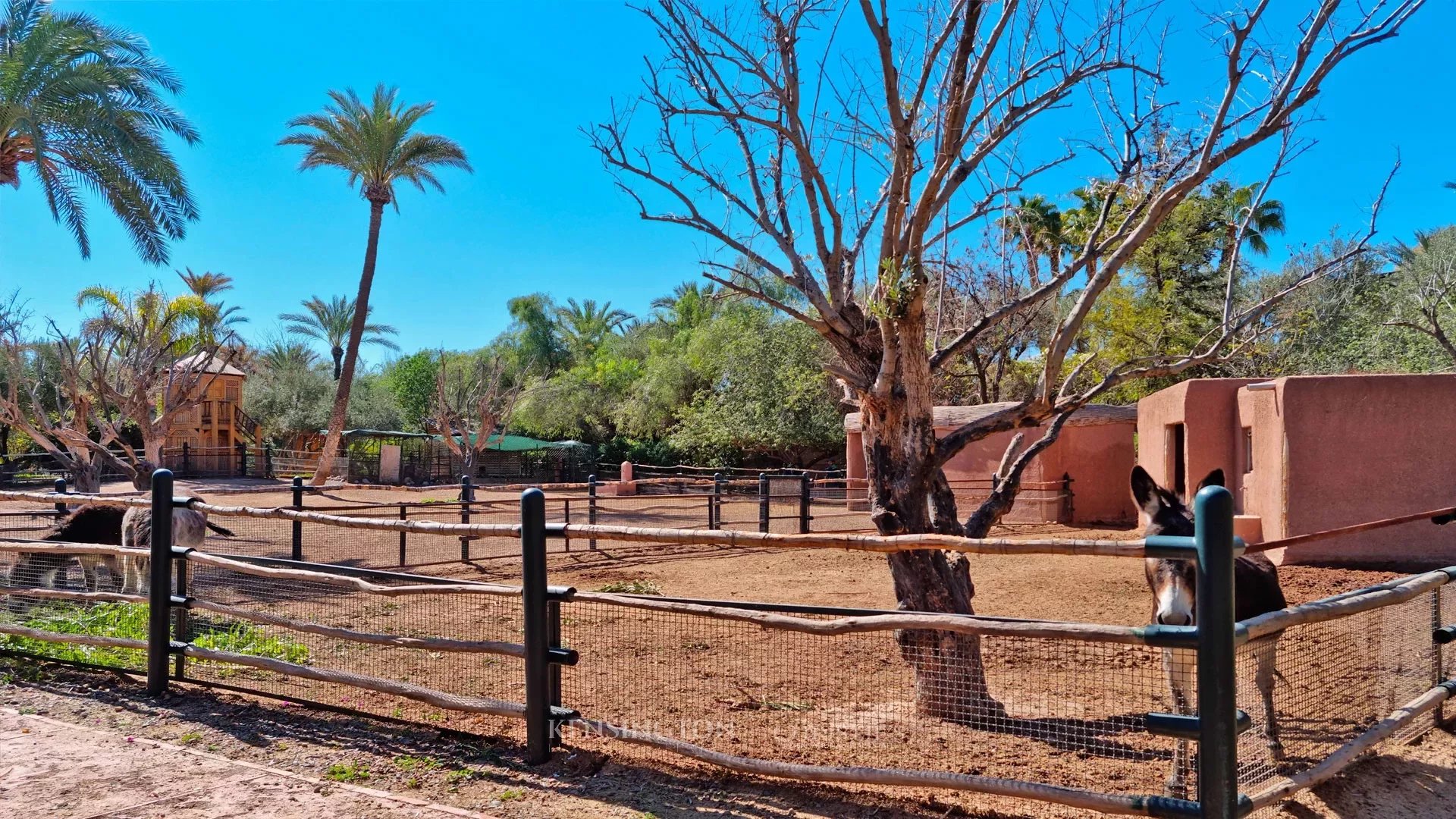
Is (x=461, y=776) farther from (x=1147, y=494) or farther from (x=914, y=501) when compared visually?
(x=1147, y=494)

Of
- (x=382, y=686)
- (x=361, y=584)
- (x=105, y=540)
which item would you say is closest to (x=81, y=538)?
(x=105, y=540)

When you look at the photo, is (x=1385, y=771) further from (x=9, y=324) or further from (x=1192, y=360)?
(x=9, y=324)

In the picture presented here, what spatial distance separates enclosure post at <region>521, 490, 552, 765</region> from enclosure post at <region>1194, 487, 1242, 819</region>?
7.91 feet

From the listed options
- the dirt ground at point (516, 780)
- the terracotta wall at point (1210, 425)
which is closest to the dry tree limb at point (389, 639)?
the dirt ground at point (516, 780)

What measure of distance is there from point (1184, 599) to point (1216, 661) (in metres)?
0.73

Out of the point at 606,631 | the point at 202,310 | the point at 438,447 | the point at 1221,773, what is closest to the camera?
the point at 1221,773

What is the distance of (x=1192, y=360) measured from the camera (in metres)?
4.86

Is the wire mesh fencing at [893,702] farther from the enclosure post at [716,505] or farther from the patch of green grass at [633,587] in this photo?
the enclosure post at [716,505]

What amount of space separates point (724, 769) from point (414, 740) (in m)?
1.45

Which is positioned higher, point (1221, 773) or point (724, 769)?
point (1221, 773)

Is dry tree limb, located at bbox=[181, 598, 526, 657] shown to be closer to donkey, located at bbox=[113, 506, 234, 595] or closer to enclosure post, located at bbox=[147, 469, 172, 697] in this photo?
enclosure post, located at bbox=[147, 469, 172, 697]

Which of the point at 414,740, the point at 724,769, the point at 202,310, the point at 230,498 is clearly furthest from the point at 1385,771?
the point at 202,310

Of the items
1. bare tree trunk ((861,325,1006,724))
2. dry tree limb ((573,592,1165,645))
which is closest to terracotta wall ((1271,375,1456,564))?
bare tree trunk ((861,325,1006,724))

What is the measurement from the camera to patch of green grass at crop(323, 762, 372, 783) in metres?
3.66
